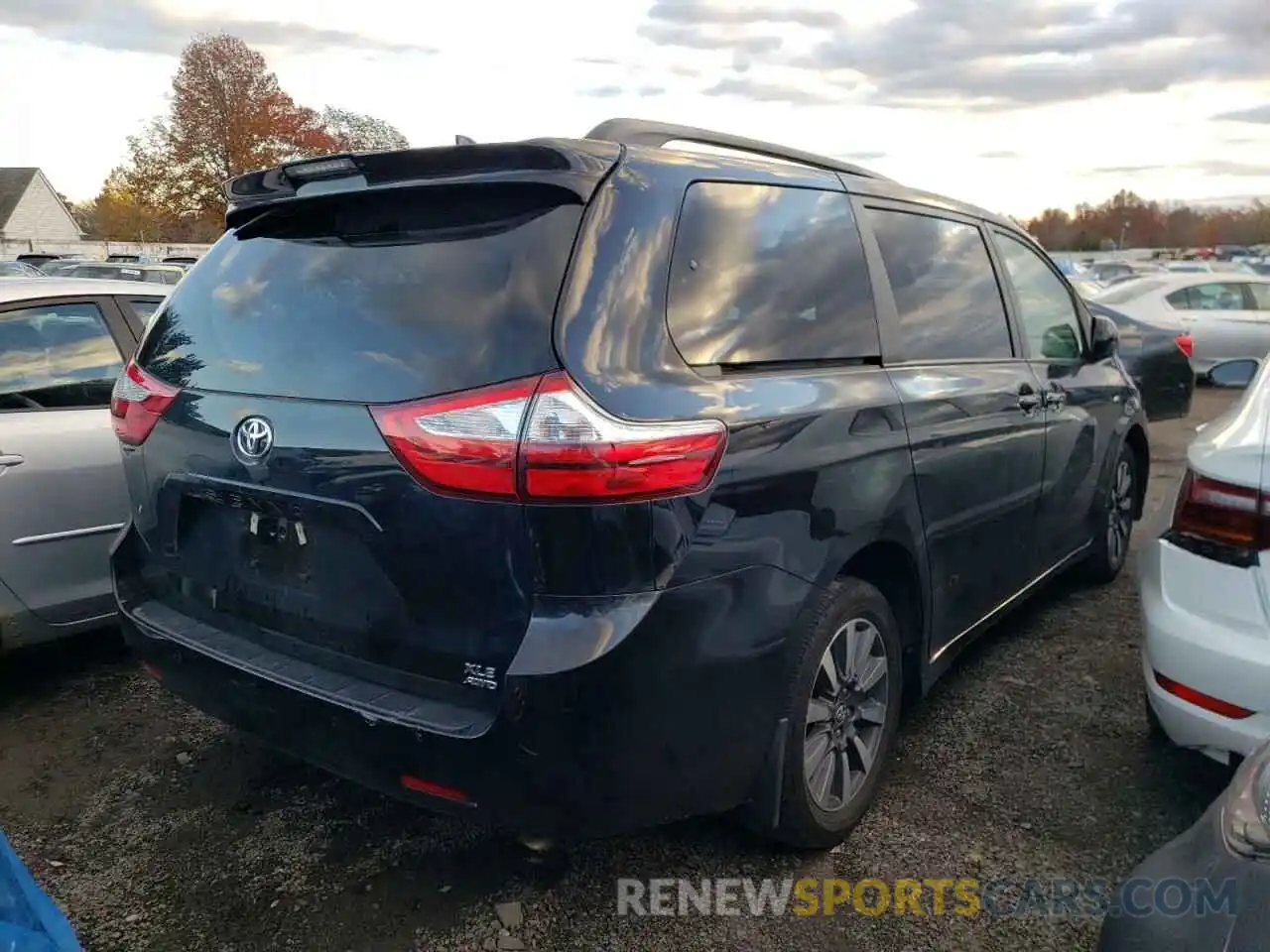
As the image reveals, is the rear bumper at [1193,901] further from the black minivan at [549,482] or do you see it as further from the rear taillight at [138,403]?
the rear taillight at [138,403]

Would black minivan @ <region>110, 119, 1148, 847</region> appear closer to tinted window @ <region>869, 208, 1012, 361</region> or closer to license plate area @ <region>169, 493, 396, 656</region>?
license plate area @ <region>169, 493, 396, 656</region>

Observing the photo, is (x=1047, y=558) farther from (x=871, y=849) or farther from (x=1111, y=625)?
(x=871, y=849)

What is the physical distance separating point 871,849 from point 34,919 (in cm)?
202

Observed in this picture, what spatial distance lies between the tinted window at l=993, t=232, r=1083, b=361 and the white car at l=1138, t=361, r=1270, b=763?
1.21 m

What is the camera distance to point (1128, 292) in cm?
1275

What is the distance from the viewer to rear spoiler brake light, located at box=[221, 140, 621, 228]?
2166 millimetres

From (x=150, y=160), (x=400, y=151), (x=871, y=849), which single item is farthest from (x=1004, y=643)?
(x=150, y=160)

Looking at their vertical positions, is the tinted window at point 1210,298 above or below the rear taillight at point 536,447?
below

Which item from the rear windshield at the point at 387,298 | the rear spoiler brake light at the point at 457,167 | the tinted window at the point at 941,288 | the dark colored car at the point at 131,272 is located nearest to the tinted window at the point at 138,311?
the rear windshield at the point at 387,298

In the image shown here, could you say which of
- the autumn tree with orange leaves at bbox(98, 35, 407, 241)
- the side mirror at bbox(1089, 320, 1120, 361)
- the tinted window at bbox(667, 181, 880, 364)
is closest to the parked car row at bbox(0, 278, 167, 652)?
the tinted window at bbox(667, 181, 880, 364)

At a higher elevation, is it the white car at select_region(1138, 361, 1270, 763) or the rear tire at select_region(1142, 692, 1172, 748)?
the white car at select_region(1138, 361, 1270, 763)

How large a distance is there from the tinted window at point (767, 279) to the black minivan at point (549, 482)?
1 cm

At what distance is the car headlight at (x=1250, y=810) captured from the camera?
1498 mm

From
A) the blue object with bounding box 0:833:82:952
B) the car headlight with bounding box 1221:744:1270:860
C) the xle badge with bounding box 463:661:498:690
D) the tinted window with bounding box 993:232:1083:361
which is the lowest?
the blue object with bounding box 0:833:82:952
